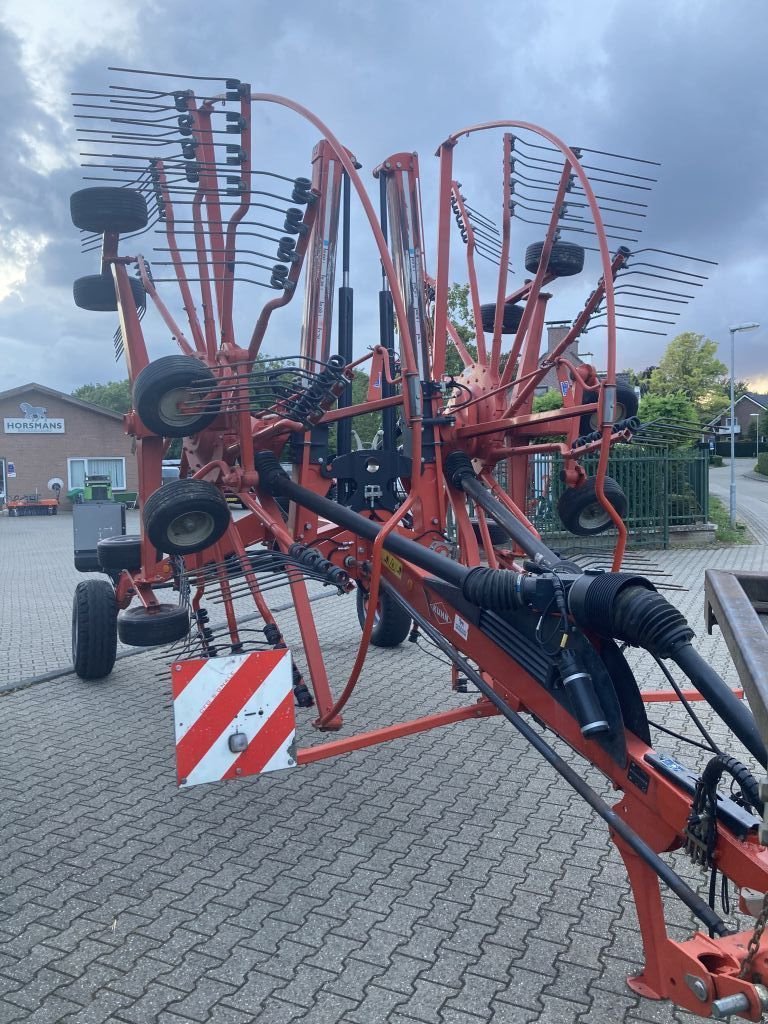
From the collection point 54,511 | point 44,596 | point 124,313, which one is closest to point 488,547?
point 124,313

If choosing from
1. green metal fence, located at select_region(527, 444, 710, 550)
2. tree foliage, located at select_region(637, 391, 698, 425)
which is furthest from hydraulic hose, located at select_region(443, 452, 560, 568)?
tree foliage, located at select_region(637, 391, 698, 425)

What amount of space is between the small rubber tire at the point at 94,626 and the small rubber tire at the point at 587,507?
11.6 feet

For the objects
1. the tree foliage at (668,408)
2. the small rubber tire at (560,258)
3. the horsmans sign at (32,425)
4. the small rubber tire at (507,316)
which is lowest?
the tree foliage at (668,408)

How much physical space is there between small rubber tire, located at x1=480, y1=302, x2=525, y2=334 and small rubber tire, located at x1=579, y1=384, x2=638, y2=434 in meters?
1.82

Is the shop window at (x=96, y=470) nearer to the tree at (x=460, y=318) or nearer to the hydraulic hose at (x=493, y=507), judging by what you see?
the tree at (x=460, y=318)

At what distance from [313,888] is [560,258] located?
4.58 m

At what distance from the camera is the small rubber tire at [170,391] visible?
446 cm

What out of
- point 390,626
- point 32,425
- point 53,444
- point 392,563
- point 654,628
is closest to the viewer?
point 654,628

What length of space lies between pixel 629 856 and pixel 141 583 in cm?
423

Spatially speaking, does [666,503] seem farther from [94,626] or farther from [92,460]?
[92,460]

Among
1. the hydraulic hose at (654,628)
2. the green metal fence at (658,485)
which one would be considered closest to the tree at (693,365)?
the green metal fence at (658,485)

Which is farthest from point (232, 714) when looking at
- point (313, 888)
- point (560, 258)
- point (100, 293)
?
point (560, 258)

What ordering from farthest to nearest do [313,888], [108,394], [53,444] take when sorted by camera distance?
1. [108,394]
2. [53,444]
3. [313,888]

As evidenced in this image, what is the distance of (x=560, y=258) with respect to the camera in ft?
21.0
